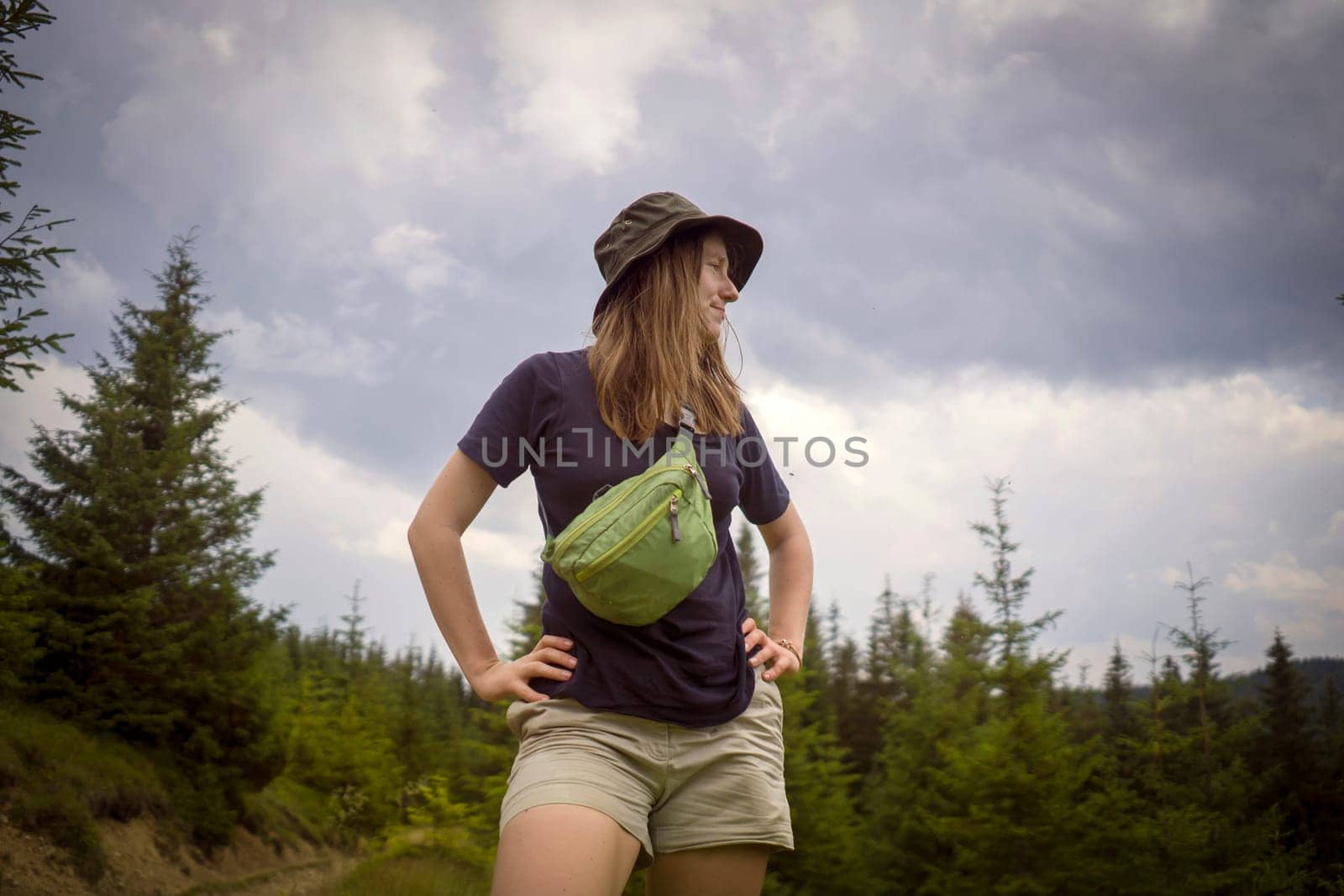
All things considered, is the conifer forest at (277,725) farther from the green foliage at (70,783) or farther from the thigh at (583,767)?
the thigh at (583,767)

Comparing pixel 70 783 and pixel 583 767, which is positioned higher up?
pixel 583 767

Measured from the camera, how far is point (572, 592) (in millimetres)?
1948

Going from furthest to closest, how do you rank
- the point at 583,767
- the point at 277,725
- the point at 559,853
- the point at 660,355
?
the point at 277,725
the point at 660,355
the point at 583,767
the point at 559,853

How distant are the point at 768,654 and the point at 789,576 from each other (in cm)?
42

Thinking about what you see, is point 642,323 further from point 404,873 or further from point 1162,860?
point 1162,860

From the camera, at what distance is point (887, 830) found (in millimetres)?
19406

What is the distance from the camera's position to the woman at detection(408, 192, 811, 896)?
68.2 inches

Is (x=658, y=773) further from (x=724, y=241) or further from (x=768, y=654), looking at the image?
(x=724, y=241)

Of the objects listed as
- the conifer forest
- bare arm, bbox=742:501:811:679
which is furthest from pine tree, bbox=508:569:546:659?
bare arm, bbox=742:501:811:679

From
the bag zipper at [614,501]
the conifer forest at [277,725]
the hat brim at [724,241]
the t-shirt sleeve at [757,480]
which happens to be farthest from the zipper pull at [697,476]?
the conifer forest at [277,725]

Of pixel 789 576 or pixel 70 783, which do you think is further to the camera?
pixel 70 783

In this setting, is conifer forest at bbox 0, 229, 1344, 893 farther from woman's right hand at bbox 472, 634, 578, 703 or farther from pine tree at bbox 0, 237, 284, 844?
woman's right hand at bbox 472, 634, 578, 703

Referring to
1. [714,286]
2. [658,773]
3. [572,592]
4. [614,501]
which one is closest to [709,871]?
[658,773]

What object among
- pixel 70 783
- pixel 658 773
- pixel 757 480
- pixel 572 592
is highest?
pixel 757 480
